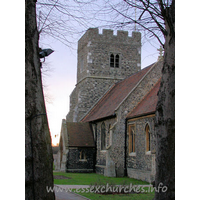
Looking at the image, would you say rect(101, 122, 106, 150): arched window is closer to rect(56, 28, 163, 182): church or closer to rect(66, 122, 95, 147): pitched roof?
rect(56, 28, 163, 182): church

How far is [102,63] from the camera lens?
29.2 meters

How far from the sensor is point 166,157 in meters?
6.20

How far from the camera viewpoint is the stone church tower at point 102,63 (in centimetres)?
2820

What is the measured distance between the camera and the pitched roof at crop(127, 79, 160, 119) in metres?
17.4

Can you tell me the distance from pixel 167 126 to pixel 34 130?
2.77 metres

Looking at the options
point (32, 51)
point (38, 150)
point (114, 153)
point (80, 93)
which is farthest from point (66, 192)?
point (80, 93)

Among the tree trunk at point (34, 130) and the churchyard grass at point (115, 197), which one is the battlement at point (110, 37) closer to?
the churchyard grass at point (115, 197)

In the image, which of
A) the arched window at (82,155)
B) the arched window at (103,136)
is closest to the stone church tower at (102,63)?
the arched window at (82,155)

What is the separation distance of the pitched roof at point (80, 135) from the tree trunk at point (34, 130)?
17.1 m

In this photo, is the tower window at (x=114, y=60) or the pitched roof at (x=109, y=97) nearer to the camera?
the pitched roof at (x=109, y=97)

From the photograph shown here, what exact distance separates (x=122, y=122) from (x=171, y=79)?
1375cm

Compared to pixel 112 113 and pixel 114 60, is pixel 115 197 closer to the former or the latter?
pixel 112 113

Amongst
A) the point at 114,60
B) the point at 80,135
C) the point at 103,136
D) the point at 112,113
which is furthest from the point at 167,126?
the point at 114,60

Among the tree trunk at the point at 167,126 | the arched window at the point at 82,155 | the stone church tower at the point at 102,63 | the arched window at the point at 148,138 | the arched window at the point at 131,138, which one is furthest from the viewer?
the stone church tower at the point at 102,63
